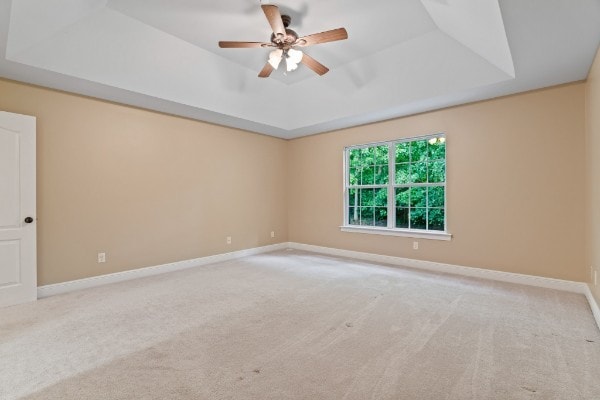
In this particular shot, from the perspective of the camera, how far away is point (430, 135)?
4.53 meters

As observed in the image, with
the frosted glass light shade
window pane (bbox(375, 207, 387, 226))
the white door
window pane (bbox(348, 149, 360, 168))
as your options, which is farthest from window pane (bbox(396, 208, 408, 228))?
the white door

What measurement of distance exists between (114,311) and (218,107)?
9.72 feet

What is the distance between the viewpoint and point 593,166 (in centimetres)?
293

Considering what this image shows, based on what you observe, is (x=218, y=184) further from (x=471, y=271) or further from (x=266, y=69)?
(x=471, y=271)

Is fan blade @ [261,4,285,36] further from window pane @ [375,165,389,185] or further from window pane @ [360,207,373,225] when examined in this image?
window pane @ [360,207,373,225]

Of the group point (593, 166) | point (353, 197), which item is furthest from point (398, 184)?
point (593, 166)

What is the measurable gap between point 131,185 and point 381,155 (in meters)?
3.99

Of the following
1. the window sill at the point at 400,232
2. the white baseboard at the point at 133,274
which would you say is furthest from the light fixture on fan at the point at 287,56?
the white baseboard at the point at 133,274

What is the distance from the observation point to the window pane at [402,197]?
487 cm

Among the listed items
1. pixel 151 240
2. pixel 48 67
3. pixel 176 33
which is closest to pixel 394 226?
pixel 151 240

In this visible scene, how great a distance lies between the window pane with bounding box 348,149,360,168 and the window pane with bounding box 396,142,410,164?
77cm

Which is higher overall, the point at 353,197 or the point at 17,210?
the point at 353,197

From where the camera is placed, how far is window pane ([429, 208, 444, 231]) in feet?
14.8

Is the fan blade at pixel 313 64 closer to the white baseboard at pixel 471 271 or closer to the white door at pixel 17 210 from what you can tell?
the white door at pixel 17 210
